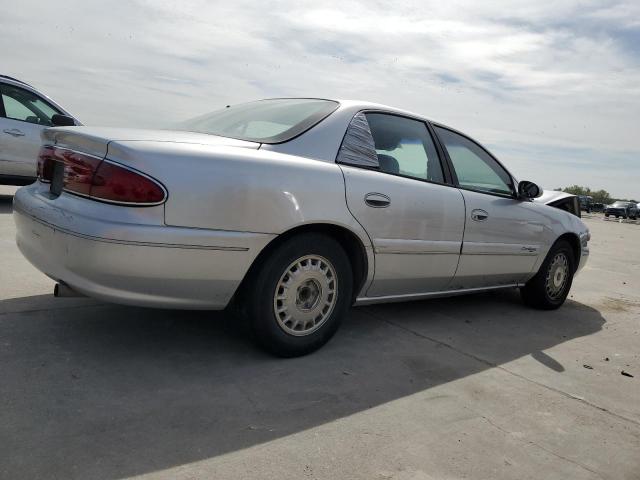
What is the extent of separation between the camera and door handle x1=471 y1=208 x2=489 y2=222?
4.26 meters

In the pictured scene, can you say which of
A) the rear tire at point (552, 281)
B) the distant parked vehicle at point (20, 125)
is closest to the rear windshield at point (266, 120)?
the rear tire at point (552, 281)

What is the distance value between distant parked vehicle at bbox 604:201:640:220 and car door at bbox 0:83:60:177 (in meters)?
37.4

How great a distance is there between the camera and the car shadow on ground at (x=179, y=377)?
221 centimetres

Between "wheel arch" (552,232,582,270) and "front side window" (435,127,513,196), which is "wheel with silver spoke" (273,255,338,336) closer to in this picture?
"front side window" (435,127,513,196)

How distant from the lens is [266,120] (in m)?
3.54

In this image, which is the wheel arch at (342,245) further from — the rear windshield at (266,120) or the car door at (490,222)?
the car door at (490,222)

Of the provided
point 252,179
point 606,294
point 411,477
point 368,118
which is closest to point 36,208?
point 252,179

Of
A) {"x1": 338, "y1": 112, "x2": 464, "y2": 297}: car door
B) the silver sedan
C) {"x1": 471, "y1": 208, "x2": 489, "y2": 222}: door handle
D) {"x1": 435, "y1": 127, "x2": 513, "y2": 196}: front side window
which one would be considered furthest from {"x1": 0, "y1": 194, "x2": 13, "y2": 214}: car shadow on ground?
{"x1": 471, "y1": 208, "x2": 489, "y2": 222}: door handle

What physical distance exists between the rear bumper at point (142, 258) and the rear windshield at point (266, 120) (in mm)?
694

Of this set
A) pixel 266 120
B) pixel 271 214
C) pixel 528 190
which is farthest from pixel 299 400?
pixel 528 190

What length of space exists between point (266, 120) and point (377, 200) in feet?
2.75

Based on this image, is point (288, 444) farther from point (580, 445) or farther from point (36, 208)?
point (36, 208)

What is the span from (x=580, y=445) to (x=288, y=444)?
1357 millimetres

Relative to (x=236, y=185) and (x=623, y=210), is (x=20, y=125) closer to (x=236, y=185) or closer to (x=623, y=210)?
(x=236, y=185)
